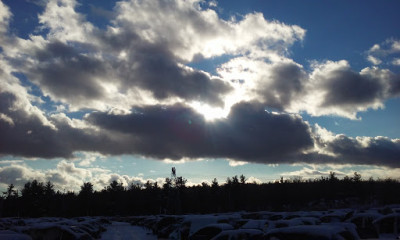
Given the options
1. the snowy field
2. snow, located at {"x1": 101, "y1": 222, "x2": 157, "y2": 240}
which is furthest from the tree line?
the snowy field

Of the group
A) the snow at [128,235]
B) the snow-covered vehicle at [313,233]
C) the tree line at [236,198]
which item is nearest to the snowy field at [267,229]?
the snow-covered vehicle at [313,233]

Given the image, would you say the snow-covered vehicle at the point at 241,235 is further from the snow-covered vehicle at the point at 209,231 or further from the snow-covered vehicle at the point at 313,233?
the snow-covered vehicle at the point at 209,231

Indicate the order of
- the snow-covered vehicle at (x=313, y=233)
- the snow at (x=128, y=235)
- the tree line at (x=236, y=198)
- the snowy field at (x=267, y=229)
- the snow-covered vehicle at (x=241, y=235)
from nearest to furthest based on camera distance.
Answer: the snow-covered vehicle at (x=313, y=233)
the snowy field at (x=267, y=229)
the snow-covered vehicle at (x=241, y=235)
the snow at (x=128, y=235)
the tree line at (x=236, y=198)

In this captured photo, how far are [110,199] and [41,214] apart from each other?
68.7 feet

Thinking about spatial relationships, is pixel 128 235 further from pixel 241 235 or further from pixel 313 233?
pixel 313 233

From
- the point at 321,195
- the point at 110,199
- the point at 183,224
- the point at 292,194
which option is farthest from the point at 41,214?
the point at 183,224

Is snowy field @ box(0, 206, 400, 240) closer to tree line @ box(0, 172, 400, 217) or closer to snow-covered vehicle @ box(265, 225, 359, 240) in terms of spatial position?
snow-covered vehicle @ box(265, 225, 359, 240)

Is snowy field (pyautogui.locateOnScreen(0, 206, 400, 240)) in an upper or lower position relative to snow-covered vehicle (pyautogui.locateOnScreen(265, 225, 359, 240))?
lower

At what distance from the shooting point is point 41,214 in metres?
93.8

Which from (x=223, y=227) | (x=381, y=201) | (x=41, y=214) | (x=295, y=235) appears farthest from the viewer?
(x=41, y=214)

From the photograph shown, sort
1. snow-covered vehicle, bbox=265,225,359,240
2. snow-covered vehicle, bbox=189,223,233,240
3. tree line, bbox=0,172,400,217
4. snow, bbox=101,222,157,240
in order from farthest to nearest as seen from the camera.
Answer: tree line, bbox=0,172,400,217 → snow, bbox=101,222,157,240 → snow-covered vehicle, bbox=189,223,233,240 → snow-covered vehicle, bbox=265,225,359,240

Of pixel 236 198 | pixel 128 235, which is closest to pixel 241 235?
pixel 128 235

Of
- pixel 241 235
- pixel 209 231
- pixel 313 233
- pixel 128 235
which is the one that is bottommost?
pixel 128 235

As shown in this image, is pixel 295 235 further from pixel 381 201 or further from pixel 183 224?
pixel 381 201
